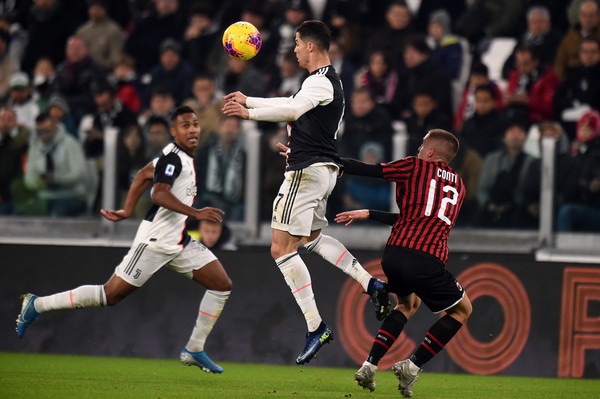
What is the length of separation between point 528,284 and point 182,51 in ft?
23.3

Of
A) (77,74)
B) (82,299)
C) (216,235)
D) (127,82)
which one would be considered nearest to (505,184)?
(216,235)

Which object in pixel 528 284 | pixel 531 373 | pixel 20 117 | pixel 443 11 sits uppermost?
pixel 443 11

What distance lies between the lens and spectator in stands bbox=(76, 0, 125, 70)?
55.7 ft

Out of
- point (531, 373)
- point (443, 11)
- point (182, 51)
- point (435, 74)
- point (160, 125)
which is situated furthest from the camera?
point (182, 51)

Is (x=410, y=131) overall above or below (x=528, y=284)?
above

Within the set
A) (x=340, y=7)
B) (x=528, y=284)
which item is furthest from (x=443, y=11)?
(x=528, y=284)

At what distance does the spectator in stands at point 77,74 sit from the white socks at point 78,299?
21.7ft

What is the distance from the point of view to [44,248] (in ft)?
39.4

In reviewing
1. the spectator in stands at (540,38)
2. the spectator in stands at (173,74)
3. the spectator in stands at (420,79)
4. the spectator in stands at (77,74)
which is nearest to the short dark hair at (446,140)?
the spectator in stands at (420,79)

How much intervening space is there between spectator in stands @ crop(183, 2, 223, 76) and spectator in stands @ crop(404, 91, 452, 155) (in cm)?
347

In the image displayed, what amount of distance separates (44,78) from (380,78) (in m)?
5.24

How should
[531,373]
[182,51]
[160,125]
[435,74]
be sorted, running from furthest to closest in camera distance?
[182,51]
[435,74]
[160,125]
[531,373]

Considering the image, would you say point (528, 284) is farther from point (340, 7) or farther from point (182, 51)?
point (182, 51)

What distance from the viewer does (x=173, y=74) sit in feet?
51.2
